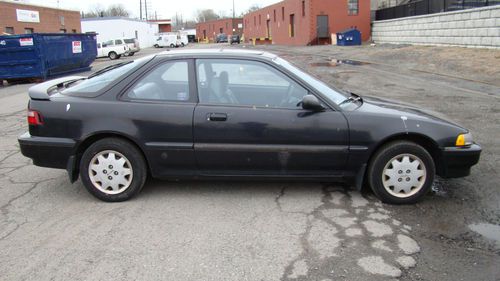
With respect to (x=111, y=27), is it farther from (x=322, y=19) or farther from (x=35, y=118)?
(x=35, y=118)

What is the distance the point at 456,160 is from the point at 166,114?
113 inches

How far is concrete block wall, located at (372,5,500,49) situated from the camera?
67.1 ft

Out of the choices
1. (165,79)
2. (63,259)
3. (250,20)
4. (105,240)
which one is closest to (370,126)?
(165,79)

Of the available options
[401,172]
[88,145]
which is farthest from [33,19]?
[401,172]

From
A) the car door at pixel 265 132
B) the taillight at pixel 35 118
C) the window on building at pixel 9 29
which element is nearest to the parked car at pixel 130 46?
the window on building at pixel 9 29

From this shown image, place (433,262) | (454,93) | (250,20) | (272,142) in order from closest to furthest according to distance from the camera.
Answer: (433,262) → (272,142) → (454,93) → (250,20)

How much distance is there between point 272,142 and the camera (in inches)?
179

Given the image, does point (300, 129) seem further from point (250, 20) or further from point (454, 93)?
point (250, 20)

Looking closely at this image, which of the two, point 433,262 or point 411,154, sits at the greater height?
point 411,154

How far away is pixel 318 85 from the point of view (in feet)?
16.0

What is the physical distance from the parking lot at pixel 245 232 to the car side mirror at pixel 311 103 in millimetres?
952

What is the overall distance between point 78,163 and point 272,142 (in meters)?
2.00

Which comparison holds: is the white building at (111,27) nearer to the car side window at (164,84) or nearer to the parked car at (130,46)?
the parked car at (130,46)

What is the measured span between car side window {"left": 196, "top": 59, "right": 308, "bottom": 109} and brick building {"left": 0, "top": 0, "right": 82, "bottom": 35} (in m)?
31.0
